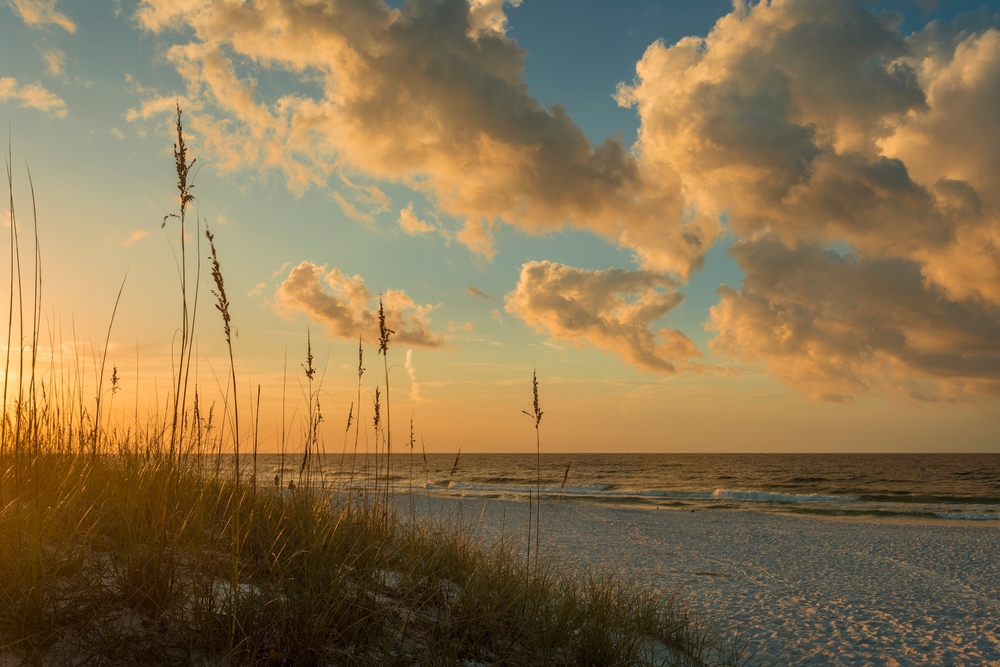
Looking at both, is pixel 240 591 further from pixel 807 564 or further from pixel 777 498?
pixel 777 498

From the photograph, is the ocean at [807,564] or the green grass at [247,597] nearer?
the green grass at [247,597]

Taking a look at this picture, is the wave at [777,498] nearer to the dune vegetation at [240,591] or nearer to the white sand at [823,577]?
the white sand at [823,577]

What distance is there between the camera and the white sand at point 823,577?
257 inches

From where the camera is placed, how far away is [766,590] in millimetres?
9148

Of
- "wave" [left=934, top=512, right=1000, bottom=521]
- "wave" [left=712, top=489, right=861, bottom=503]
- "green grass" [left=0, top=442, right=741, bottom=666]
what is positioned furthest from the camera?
"wave" [left=712, top=489, right=861, bottom=503]

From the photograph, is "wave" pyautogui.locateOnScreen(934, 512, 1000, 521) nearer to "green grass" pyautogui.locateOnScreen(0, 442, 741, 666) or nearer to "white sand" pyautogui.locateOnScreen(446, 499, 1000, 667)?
"white sand" pyautogui.locateOnScreen(446, 499, 1000, 667)

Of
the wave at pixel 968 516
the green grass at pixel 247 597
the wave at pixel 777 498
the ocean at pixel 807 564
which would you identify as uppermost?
the green grass at pixel 247 597

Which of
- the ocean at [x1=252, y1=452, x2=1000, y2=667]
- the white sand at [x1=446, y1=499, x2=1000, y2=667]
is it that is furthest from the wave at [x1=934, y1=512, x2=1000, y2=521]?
the white sand at [x1=446, y1=499, x2=1000, y2=667]

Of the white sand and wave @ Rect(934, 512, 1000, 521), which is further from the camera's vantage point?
wave @ Rect(934, 512, 1000, 521)

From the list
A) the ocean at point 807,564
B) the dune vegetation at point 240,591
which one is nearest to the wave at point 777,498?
the ocean at point 807,564

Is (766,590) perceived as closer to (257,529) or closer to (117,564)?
(257,529)

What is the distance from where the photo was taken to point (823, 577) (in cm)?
1041

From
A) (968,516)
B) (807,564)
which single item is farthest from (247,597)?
(968,516)

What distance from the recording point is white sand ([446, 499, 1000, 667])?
652 cm
